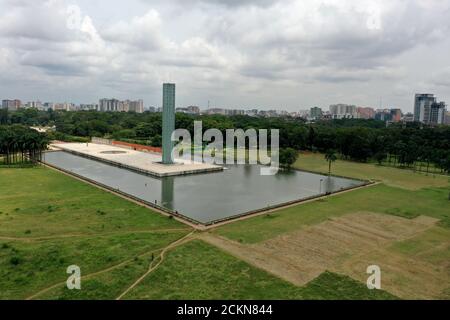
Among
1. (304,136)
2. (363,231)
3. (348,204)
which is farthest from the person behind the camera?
(304,136)

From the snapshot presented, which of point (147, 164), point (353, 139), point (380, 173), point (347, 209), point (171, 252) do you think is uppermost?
point (353, 139)

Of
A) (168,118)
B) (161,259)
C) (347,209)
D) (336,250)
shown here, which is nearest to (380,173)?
(347,209)

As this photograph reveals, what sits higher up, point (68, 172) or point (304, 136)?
point (304, 136)

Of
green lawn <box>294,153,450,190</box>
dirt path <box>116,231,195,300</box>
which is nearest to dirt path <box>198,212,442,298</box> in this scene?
dirt path <box>116,231,195,300</box>

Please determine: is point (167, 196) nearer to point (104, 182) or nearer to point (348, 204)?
point (104, 182)

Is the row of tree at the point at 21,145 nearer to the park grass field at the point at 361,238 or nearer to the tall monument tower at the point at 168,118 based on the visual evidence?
the tall monument tower at the point at 168,118

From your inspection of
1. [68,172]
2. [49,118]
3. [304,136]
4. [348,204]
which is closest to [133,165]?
[68,172]

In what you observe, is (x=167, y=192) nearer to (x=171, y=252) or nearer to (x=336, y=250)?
(x=171, y=252)
